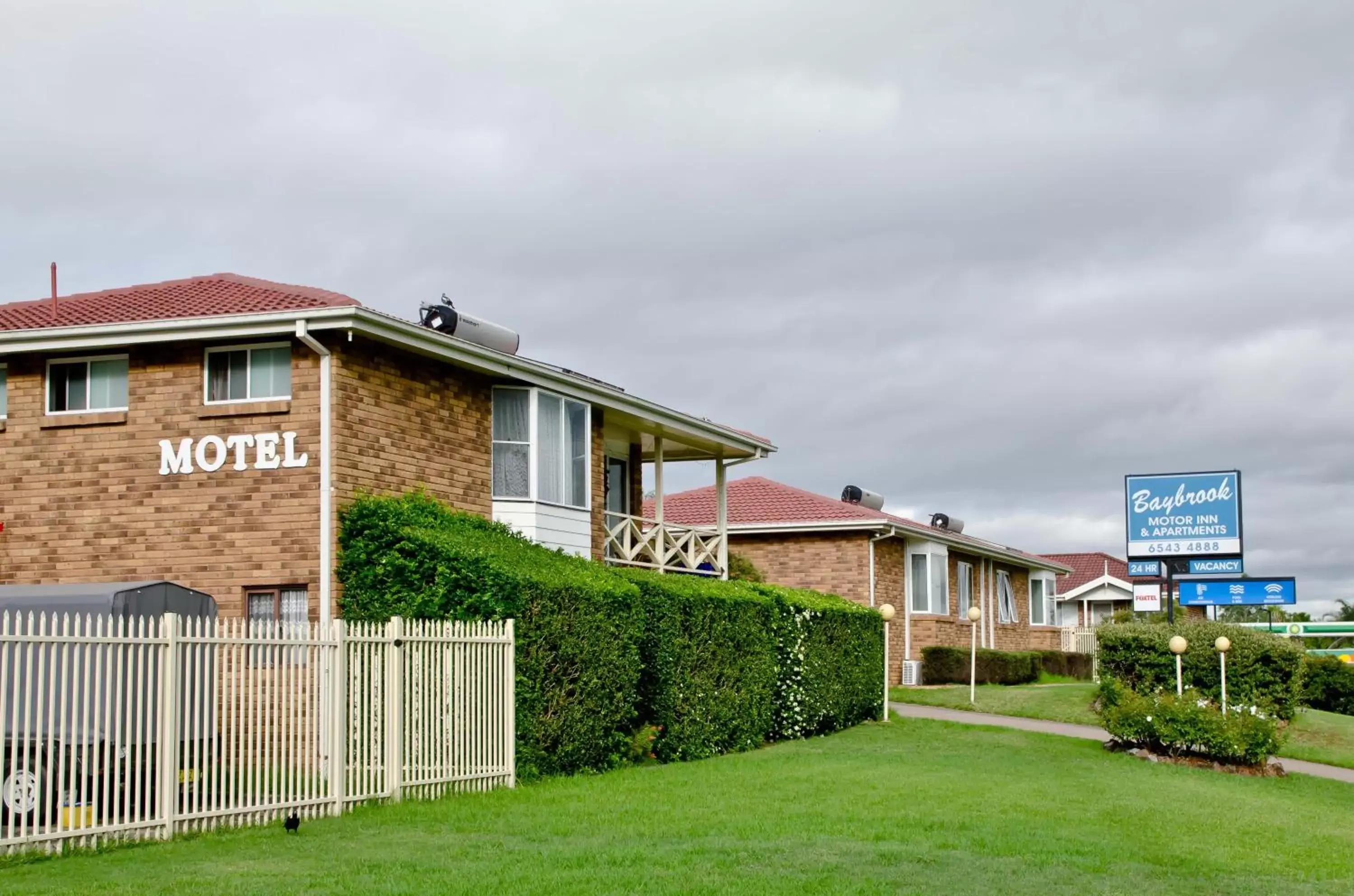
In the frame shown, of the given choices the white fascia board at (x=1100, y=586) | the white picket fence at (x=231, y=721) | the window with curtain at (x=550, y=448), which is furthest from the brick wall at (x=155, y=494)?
the white fascia board at (x=1100, y=586)

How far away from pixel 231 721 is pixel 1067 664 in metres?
36.1

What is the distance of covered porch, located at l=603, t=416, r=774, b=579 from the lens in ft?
86.4

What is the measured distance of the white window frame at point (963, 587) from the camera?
133ft

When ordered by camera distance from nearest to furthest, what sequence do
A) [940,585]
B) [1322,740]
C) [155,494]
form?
[155,494], [1322,740], [940,585]

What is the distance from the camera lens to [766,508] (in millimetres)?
37250

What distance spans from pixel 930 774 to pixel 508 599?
568 cm

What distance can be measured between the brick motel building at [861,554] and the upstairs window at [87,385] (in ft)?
52.1

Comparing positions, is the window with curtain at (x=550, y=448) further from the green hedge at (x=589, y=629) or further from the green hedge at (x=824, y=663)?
the green hedge at (x=824, y=663)

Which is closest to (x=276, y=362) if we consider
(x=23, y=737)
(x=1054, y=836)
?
(x=23, y=737)

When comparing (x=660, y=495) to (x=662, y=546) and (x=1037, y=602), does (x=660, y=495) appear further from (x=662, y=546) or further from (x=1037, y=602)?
(x=1037, y=602)

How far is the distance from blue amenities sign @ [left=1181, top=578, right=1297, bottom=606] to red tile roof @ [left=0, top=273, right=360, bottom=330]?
2827cm

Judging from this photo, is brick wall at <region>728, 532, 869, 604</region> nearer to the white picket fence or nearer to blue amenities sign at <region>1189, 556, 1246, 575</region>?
blue amenities sign at <region>1189, 556, 1246, 575</region>

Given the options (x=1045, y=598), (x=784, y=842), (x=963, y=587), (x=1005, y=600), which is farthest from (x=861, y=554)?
(x=784, y=842)

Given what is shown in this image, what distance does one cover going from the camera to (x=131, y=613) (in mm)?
15359
